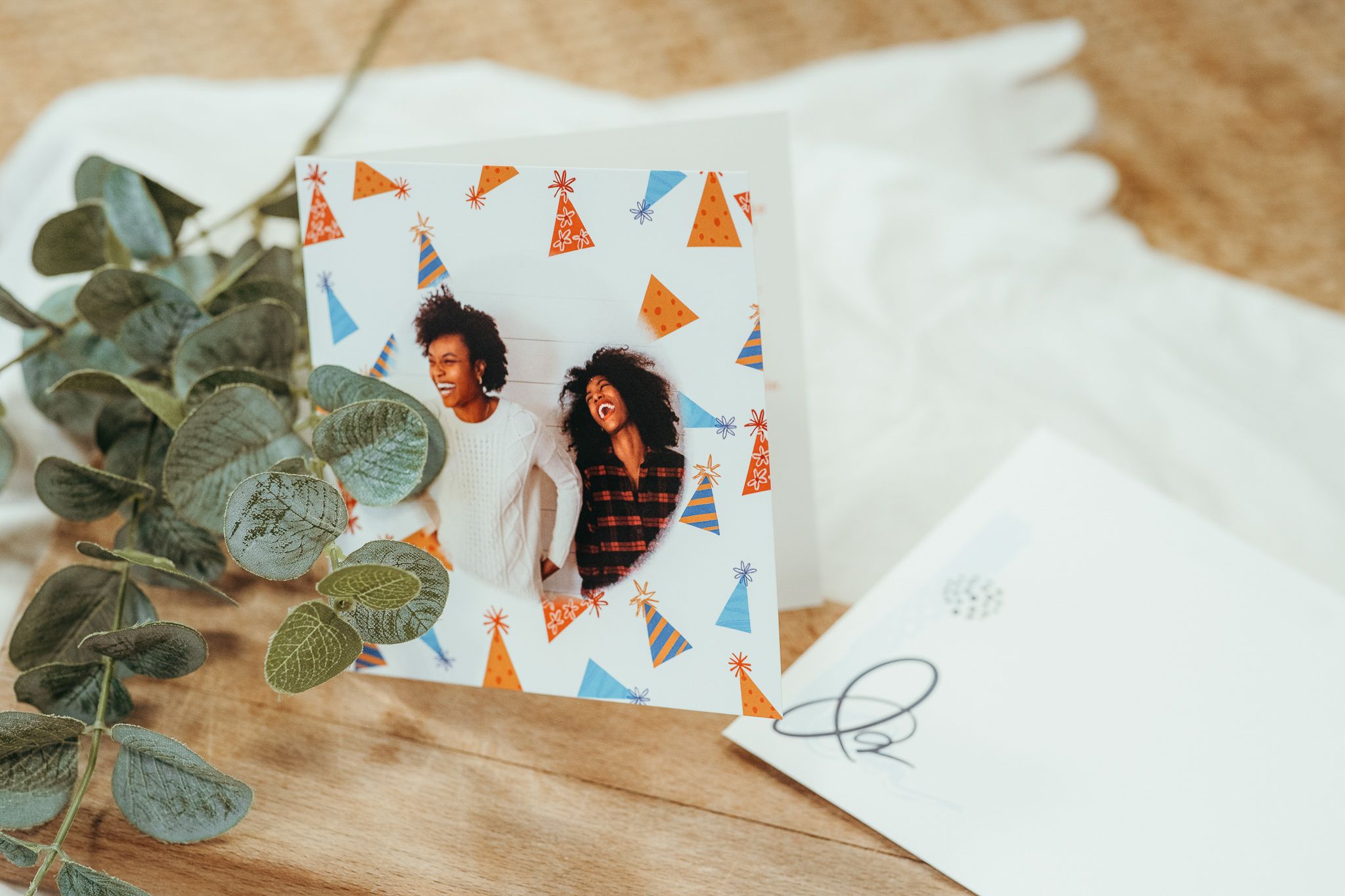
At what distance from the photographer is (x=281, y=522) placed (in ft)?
0.97

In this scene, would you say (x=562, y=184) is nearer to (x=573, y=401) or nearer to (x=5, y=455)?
(x=573, y=401)

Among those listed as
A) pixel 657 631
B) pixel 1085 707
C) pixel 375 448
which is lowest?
pixel 1085 707

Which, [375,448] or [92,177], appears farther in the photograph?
[92,177]

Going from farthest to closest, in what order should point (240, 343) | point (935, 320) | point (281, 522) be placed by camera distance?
point (935, 320)
point (240, 343)
point (281, 522)

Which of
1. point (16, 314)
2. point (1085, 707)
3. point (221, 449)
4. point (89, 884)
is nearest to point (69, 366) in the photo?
point (16, 314)

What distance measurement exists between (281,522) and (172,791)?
0.37 feet

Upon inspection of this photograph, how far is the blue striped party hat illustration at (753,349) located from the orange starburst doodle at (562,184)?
82 mm

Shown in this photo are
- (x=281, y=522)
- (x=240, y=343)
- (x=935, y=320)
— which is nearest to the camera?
(x=281, y=522)

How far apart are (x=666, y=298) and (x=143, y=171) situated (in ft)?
1.68

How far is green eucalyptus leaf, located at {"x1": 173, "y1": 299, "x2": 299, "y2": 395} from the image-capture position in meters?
0.39

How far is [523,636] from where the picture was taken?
14.7 inches

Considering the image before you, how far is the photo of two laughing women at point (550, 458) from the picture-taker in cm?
34

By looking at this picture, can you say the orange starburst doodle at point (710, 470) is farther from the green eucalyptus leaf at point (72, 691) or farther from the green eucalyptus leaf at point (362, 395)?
the green eucalyptus leaf at point (72, 691)
